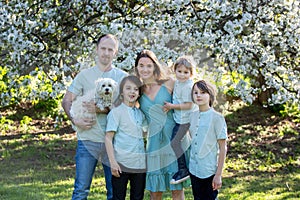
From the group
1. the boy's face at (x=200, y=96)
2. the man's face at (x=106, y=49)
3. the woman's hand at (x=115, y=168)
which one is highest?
the man's face at (x=106, y=49)

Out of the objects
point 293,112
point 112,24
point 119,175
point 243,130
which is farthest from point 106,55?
point 293,112

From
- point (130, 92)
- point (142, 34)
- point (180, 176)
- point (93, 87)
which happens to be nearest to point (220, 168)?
point (180, 176)

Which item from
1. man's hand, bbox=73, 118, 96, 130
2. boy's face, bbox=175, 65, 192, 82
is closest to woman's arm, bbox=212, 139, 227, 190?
boy's face, bbox=175, 65, 192, 82

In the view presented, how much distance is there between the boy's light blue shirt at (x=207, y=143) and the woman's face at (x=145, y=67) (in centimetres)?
53

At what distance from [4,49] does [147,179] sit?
302 cm

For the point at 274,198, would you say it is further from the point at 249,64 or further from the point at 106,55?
the point at 106,55

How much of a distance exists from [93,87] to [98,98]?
0.36 ft

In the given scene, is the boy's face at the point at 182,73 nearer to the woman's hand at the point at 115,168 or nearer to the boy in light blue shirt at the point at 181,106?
the boy in light blue shirt at the point at 181,106

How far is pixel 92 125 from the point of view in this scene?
405cm

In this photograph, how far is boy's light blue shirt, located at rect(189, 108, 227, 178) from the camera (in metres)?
3.90

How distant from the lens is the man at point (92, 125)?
4.04 meters

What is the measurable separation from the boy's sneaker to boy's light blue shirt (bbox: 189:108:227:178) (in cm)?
13

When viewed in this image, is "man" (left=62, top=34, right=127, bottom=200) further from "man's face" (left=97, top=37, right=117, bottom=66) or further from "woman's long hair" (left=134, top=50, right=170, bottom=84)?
"woman's long hair" (left=134, top=50, right=170, bottom=84)

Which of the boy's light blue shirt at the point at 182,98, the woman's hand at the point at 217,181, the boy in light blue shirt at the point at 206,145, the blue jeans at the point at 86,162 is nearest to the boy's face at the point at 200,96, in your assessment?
the boy in light blue shirt at the point at 206,145
